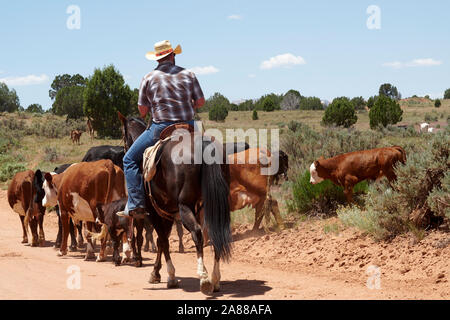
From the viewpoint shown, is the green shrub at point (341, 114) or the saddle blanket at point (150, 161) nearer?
the saddle blanket at point (150, 161)

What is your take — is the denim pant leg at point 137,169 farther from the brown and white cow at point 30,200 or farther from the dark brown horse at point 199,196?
the brown and white cow at point 30,200

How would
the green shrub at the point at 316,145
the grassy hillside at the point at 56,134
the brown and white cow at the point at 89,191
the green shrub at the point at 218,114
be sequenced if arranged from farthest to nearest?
the green shrub at the point at 218,114 < the grassy hillside at the point at 56,134 < the green shrub at the point at 316,145 < the brown and white cow at the point at 89,191

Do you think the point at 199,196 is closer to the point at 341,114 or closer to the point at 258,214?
the point at 258,214

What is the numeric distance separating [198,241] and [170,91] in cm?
215

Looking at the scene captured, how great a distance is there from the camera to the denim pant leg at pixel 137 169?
277 inches

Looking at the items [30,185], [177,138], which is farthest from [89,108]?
[177,138]

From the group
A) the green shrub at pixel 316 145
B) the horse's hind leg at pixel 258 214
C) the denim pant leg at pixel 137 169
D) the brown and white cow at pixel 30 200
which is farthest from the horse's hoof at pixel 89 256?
the green shrub at pixel 316 145

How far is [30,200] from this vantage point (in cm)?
1157

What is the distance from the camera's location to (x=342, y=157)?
11.1m

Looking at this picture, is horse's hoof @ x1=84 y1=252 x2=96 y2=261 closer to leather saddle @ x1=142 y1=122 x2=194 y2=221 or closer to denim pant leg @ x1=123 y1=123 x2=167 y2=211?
denim pant leg @ x1=123 y1=123 x2=167 y2=211

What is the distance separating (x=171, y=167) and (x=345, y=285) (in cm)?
271

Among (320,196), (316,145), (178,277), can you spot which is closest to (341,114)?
(316,145)

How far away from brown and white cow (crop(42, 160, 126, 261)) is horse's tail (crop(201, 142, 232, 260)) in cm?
359
